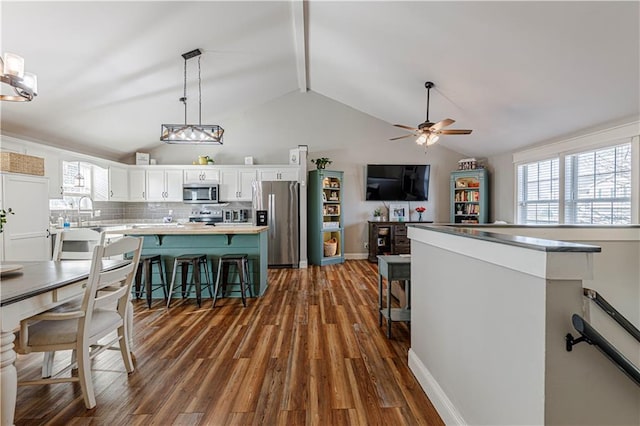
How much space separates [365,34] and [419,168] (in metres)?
3.71

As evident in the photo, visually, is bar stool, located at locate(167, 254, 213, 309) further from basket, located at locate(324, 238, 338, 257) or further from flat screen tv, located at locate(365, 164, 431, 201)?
flat screen tv, located at locate(365, 164, 431, 201)

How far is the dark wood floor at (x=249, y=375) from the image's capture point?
5.68 feet

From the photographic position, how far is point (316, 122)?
6.78m

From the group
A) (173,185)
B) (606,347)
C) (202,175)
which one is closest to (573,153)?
(606,347)

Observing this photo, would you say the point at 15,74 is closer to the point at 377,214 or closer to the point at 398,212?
the point at 377,214

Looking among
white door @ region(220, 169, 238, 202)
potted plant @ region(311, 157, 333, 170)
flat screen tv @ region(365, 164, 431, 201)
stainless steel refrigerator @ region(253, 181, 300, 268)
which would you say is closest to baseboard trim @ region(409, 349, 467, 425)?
stainless steel refrigerator @ region(253, 181, 300, 268)

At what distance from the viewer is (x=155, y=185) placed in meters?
6.29

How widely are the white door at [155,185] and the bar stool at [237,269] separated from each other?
11.1 ft

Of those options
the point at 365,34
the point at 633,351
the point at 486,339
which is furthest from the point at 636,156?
the point at 486,339

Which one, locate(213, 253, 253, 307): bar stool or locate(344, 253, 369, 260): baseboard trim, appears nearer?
locate(213, 253, 253, 307): bar stool

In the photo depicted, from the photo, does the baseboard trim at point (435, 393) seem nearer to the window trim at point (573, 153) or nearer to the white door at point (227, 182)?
the window trim at point (573, 153)

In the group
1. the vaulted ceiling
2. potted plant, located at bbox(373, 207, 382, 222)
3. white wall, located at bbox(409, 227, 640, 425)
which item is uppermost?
the vaulted ceiling

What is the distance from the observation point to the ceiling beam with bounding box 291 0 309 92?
11.9ft

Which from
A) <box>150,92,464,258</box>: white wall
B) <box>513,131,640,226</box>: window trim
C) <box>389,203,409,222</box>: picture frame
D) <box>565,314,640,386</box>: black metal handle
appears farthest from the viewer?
<box>389,203,409,222</box>: picture frame
